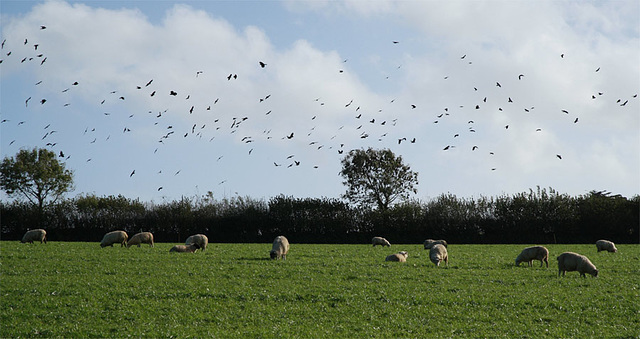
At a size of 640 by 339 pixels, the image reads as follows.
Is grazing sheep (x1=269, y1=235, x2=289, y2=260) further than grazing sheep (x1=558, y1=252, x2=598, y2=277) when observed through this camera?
Yes

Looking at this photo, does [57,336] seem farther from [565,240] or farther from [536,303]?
[565,240]

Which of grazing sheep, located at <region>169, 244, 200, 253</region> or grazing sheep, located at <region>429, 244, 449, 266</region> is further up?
grazing sheep, located at <region>169, 244, 200, 253</region>

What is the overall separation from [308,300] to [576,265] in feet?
39.6

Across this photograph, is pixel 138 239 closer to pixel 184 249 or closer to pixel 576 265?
pixel 184 249

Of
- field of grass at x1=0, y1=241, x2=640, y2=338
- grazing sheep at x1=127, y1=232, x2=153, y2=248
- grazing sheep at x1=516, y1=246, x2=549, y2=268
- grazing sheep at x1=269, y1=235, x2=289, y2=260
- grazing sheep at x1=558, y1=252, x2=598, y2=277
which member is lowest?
field of grass at x1=0, y1=241, x2=640, y2=338

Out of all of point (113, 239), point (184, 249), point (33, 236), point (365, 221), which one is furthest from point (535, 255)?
point (365, 221)

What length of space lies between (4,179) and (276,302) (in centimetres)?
7618

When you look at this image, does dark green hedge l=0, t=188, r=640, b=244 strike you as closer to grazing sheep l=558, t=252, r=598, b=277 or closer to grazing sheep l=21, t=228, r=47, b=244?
grazing sheep l=21, t=228, r=47, b=244

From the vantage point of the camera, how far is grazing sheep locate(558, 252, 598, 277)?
23859mm

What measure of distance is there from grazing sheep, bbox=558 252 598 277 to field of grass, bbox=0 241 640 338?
0.53m

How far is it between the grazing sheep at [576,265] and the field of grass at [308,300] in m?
0.53

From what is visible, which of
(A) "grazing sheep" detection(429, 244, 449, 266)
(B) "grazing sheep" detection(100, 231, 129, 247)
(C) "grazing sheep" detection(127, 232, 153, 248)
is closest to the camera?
(A) "grazing sheep" detection(429, 244, 449, 266)

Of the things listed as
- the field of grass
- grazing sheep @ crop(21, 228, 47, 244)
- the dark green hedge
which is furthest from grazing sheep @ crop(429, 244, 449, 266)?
the dark green hedge

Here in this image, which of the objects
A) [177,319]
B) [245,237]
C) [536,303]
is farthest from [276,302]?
[245,237]
